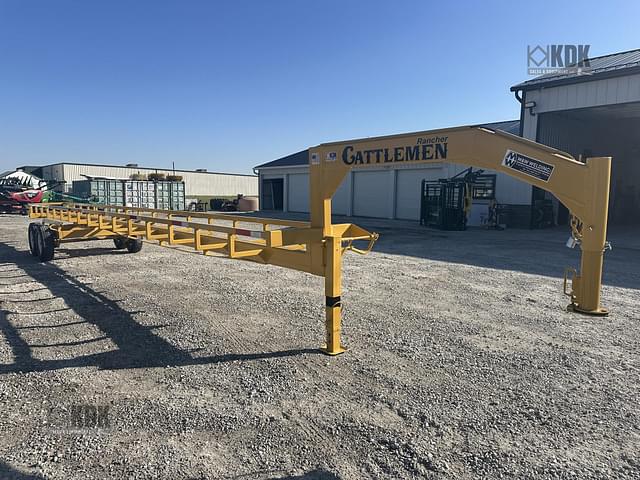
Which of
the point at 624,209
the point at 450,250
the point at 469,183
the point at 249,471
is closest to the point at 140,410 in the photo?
the point at 249,471

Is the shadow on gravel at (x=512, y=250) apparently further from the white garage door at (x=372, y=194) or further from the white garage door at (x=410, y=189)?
the white garage door at (x=372, y=194)

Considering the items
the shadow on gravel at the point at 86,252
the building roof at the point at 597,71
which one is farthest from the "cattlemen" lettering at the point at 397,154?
the building roof at the point at 597,71

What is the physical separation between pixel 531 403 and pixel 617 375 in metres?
1.16

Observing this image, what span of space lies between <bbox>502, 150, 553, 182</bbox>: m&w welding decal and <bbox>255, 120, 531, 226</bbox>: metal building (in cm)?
1422

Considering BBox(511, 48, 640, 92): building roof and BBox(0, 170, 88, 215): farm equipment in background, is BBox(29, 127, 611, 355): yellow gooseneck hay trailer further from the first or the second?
BBox(0, 170, 88, 215): farm equipment in background

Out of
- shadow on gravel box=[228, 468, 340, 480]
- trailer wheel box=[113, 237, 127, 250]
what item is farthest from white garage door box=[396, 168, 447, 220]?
shadow on gravel box=[228, 468, 340, 480]

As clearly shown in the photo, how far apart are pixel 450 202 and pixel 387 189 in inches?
250

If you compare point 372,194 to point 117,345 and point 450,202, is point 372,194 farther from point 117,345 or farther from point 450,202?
point 117,345

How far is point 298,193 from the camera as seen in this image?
1216 inches

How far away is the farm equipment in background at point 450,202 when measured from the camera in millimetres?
18531

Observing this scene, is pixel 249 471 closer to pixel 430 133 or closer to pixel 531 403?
pixel 531 403

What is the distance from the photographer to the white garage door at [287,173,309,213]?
1190 inches

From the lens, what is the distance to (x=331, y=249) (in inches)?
173

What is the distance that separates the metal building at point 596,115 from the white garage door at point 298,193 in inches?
592
